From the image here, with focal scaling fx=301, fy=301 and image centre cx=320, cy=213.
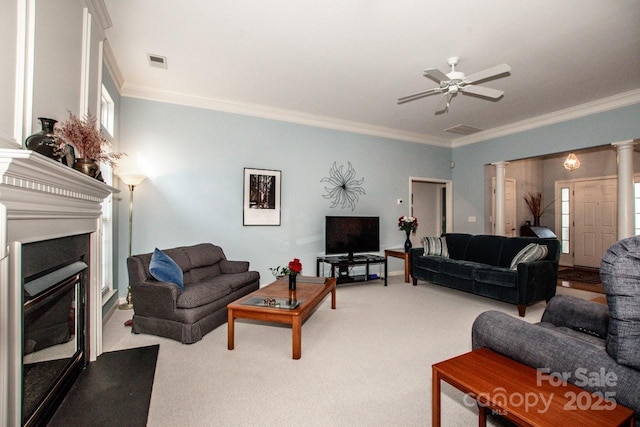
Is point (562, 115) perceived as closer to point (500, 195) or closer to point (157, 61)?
point (500, 195)

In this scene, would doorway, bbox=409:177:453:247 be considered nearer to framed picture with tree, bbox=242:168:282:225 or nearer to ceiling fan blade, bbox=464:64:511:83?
framed picture with tree, bbox=242:168:282:225

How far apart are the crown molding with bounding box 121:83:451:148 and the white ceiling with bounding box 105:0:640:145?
17 millimetres

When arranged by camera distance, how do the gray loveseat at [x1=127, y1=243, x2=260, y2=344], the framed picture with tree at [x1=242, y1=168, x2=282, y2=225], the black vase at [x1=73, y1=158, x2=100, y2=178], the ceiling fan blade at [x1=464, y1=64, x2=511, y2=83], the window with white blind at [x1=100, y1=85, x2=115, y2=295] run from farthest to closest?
1. the framed picture with tree at [x1=242, y1=168, x2=282, y2=225]
2. the window with white blind at [x1=100, y1=85, x2=115, y2=295]
3. the gray loveseat at [x1=127, y1=243, x2=260, y2=344]
4. the ceiling fan blade at [x1=464, y1=64, x2=511, y2=83]
5. the black vase at [x1=73, y1=158, x2=100, y2=178]

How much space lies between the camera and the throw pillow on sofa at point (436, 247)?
5.20 m

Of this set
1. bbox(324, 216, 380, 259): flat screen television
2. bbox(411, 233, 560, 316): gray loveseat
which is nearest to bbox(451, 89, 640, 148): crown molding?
bbox(411, 233, 560, 316): gray loveseat

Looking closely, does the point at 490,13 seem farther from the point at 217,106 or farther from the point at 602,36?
the point at 217,106

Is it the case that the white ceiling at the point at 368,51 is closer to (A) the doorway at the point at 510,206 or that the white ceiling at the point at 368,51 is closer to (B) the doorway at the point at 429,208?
(A) the doorway at the point at 510,206

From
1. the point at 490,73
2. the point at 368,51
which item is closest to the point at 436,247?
the point at 490,73

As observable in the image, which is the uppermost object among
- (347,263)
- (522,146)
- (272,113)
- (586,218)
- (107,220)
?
(272,113)

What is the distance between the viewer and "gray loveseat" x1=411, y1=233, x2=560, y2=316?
12.1 ft

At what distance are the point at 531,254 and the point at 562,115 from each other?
2.70 meters

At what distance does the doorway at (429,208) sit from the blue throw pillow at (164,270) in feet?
18.7

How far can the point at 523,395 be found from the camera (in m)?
1.18

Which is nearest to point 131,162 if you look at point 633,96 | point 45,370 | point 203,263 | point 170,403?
point 203,263
